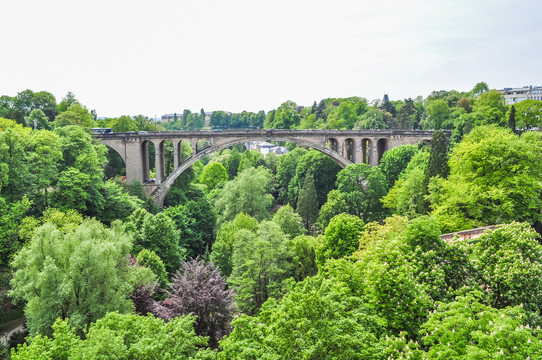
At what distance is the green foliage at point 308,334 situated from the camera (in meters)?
9.85

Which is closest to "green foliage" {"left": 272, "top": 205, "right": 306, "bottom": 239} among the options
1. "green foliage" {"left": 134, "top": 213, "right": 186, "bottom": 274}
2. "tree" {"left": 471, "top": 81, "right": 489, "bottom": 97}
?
"green foliage" {"left": 134, "top": 213, "right": 186, "bottom": 274}

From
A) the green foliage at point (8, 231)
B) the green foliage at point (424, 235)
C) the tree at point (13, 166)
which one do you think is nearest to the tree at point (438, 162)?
the green foliage at point (424, 235)

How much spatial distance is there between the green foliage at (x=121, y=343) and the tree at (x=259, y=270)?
32.4ft

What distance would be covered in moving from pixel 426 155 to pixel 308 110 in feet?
239

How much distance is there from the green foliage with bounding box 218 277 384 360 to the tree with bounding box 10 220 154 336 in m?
9.47

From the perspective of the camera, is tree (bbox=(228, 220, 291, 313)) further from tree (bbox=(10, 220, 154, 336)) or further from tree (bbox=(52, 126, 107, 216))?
tree (bbox=(52, 126, 107, 216))

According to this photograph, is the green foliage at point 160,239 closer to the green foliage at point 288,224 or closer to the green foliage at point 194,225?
the green foliage at point 194,225

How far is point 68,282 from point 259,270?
33.0 feet

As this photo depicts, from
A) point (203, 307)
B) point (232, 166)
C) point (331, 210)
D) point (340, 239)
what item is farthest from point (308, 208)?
point (232, 166)

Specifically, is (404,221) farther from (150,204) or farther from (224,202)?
(150,204)

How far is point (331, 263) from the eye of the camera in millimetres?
14938

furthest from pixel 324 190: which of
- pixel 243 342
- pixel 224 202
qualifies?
pixel 243 342

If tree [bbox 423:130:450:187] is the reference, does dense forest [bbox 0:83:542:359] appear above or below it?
below

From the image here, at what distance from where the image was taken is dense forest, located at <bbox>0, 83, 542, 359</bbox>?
1051 cm
